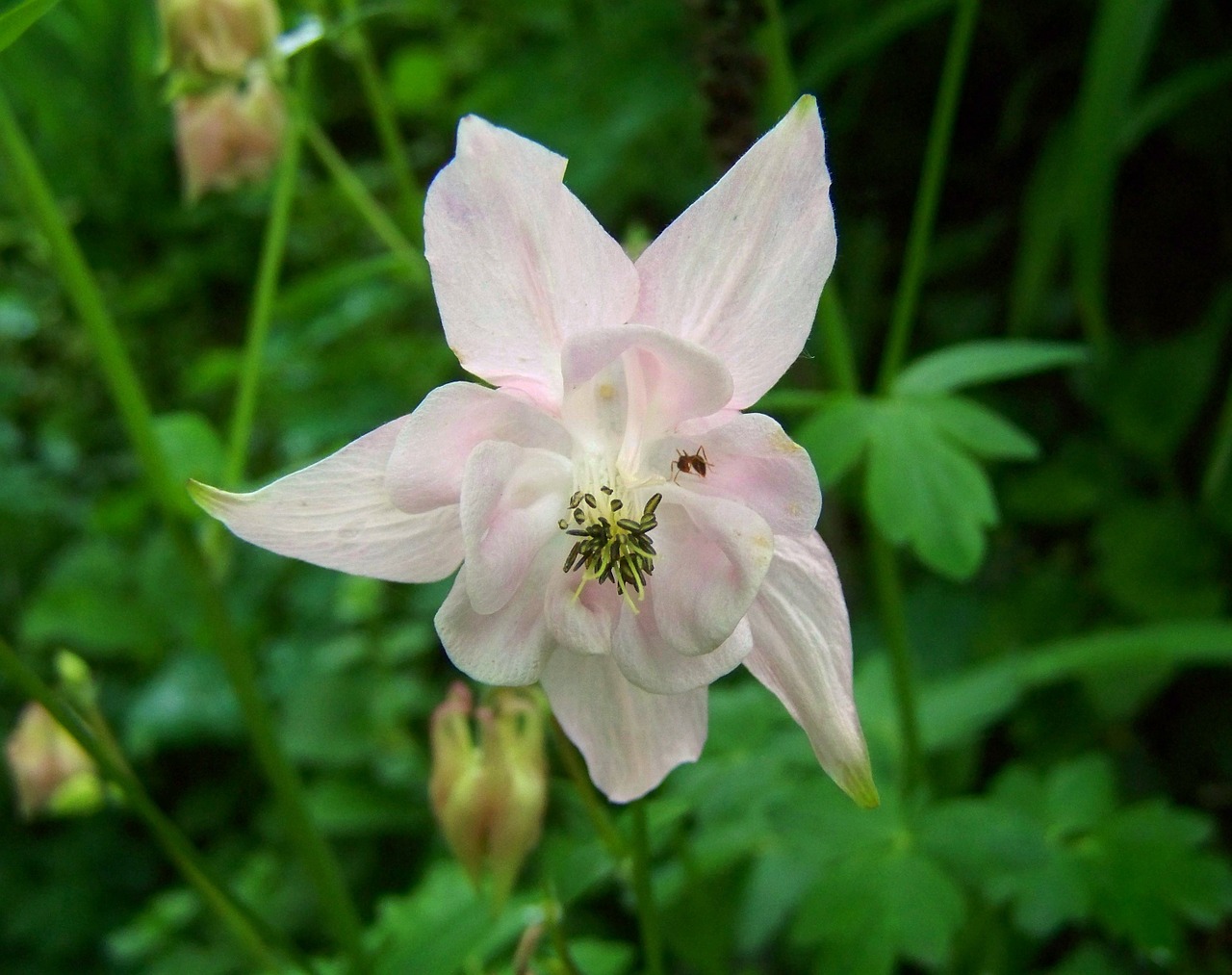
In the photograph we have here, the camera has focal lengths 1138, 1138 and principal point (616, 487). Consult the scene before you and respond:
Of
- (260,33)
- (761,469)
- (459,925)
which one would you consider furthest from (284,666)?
(761,469)

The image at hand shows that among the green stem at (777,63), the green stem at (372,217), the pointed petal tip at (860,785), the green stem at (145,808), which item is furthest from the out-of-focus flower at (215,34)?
the pointed petal tip at (860,785)

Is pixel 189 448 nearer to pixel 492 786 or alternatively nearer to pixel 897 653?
pixel 492 786

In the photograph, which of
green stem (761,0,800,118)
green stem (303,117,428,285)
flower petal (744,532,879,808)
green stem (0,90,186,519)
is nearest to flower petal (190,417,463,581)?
flower petal (744,532,879,808)

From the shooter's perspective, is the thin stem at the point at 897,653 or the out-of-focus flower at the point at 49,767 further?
the out-of-focus flower at the point at 49,767

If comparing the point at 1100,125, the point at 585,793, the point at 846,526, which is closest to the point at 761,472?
the point at 585,793

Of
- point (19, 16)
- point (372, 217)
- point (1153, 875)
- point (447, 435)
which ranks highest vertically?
point (19, 16)

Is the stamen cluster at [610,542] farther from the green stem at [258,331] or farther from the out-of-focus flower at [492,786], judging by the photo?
the green stem at [258,331]
